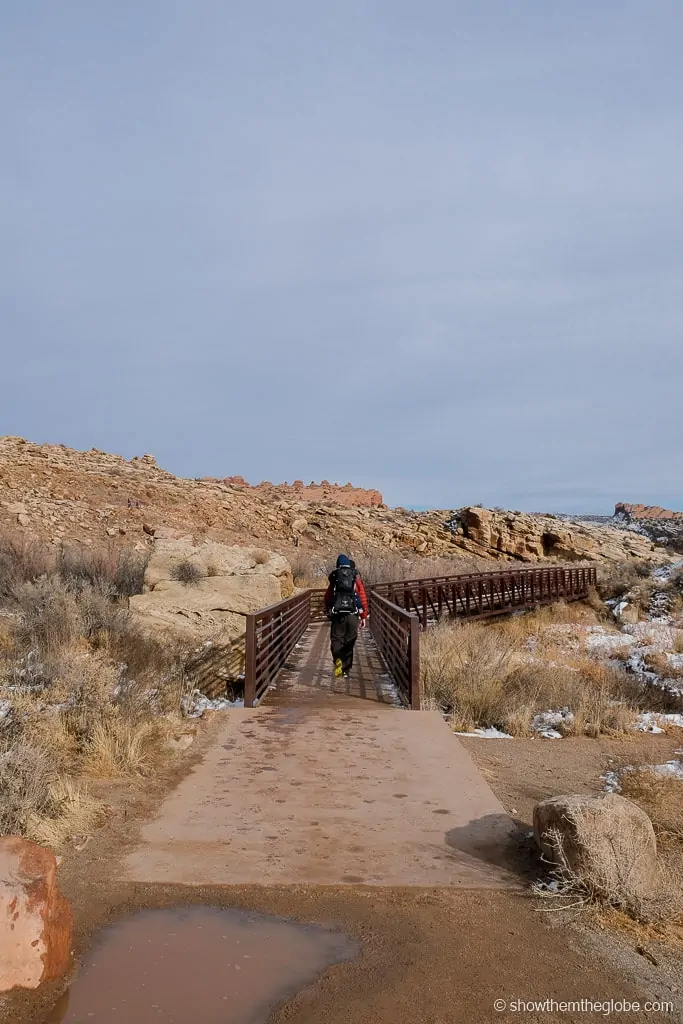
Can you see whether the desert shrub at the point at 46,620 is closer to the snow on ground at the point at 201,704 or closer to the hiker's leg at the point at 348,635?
the snow on ground at the point at 201,704

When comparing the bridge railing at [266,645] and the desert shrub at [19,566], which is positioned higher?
the desert shrub at [19,566]

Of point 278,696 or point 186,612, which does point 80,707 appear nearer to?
point 278,696

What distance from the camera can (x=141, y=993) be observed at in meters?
3.30

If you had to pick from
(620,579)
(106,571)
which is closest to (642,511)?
(620,579)

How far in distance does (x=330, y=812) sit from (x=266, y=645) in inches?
201

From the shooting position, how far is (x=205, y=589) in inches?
546

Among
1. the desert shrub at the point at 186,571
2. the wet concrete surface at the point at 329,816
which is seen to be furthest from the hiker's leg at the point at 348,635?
the desert shrub at the point at 186,571

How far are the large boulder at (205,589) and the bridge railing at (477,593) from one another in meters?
3.65

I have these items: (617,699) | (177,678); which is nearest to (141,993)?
(177,678)

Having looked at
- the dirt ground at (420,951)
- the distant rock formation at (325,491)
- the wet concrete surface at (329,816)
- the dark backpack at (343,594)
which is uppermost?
the distant rock formation at (325,491)

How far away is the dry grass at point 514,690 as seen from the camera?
9.84 metres

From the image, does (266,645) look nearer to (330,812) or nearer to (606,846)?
(330,812)

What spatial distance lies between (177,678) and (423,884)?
599 cm

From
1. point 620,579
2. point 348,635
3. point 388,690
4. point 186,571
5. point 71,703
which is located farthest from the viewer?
point 620,579
